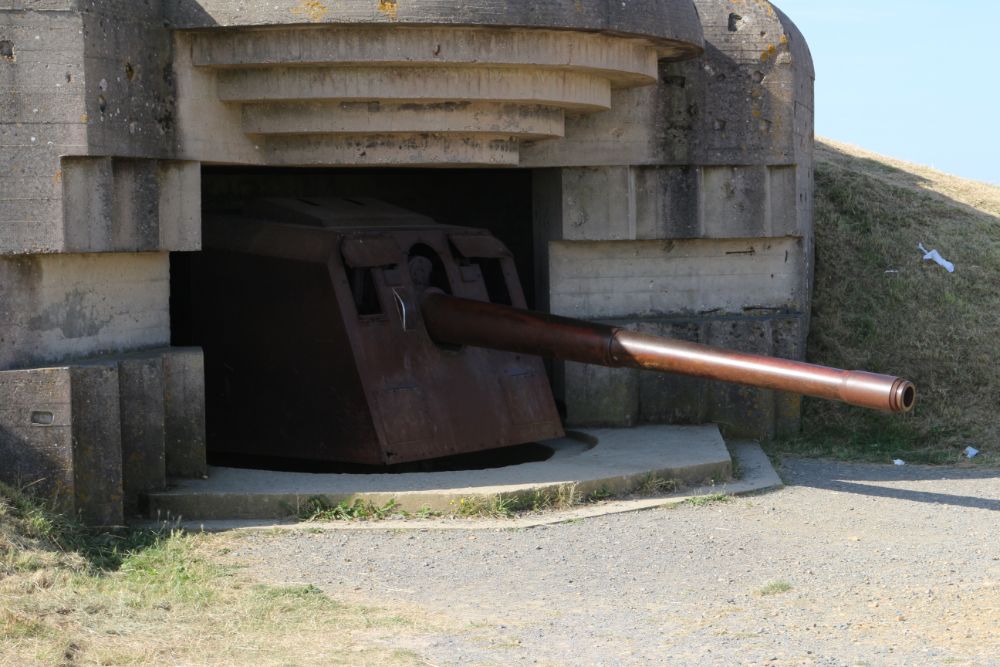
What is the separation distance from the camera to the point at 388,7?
6770 mm

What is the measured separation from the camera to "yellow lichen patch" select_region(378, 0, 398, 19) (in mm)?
6762

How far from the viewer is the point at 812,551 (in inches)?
240

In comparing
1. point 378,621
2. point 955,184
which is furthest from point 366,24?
point 955,184

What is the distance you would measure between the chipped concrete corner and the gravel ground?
1.15m

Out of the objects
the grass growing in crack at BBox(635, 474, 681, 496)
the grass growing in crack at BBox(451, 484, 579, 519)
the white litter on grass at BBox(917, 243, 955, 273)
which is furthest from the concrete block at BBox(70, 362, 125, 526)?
the white litter on grass at BBox(917, 243, 955, 273)

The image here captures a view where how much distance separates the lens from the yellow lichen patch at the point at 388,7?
6.76 meters

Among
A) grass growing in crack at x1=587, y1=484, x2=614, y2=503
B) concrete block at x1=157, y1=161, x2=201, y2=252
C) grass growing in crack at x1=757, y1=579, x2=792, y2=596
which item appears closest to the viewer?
grass growing in crack at x1=757, y1=579, x2=792, y2=596

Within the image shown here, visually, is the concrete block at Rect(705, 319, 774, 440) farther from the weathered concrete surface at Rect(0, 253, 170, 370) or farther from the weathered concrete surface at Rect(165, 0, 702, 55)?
the weathered concrete surface at Rect(0, 253, 170, 370)

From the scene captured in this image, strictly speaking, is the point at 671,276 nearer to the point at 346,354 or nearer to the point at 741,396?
the point at 741,396

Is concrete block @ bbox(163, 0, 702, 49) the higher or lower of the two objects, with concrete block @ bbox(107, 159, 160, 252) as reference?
higher

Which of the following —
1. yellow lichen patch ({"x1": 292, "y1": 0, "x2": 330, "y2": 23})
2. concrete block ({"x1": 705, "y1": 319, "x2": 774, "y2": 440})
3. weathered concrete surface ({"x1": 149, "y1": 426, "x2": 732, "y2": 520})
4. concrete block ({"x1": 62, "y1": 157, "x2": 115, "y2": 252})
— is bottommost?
weathered concrete surface ({"x1": 149, "y1": 426, "x2": 732, "y2": 520})

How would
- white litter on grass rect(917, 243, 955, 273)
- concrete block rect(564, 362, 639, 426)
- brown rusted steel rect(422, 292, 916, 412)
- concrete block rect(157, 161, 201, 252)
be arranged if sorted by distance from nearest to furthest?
1. brown rusted steel rect(422, 292, 916, 412)
2. concrete block rect(157, 161, 201, 252)
3. concrete block rect(564, 362, 639, 426)
4. white litter on grass rect(917, 243, 955, 273)

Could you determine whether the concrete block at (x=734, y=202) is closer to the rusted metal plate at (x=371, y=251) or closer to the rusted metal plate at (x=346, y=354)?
the rusted metal plate at (x=346, y=354)

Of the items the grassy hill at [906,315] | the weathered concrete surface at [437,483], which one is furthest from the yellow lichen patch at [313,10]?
the grassy hill at [906,315]
